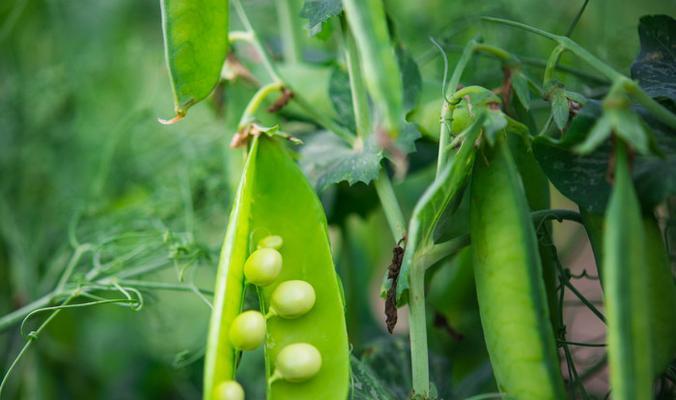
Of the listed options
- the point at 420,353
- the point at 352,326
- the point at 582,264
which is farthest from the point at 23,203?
the point at 582,264

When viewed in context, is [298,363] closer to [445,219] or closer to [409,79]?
[445,219]

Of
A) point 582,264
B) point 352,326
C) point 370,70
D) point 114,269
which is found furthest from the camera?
point 582,264

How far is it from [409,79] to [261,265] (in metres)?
0.24

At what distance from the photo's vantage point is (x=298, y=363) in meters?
0.47

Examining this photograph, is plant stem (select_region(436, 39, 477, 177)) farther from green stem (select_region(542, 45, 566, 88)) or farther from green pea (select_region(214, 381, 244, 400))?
green pea (select_region(214, 381, 244, 400))

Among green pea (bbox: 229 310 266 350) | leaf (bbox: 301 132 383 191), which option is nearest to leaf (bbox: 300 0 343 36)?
leaf (bbox: 301 132 383 191)

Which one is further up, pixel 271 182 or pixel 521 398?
pixel 271 182

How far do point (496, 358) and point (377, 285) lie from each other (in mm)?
1198

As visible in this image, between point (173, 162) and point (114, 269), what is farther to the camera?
point (173, 162)

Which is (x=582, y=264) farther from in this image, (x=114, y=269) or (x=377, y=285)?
(x=114, y=269)

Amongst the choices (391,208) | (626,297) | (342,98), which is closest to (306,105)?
(342,98)

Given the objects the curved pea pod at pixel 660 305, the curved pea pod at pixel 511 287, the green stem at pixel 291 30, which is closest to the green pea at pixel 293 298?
the curved pea pod at pixel 511 287

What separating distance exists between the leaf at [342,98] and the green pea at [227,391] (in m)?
0.28

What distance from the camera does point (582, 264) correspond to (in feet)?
5.36
